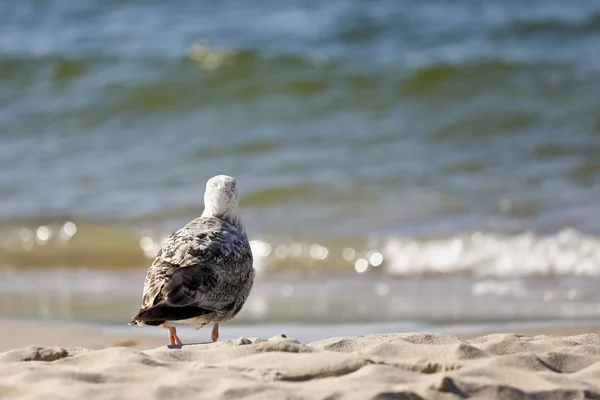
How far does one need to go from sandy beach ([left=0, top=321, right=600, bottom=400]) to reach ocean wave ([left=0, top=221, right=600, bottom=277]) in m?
3.80

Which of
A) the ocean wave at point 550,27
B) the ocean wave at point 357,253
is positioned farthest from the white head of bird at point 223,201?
the ocean wave at point 550,27

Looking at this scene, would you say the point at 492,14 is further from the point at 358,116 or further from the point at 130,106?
the point at 130,106

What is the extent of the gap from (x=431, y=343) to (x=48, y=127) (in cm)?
989

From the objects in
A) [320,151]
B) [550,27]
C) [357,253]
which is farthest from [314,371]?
[550,27]

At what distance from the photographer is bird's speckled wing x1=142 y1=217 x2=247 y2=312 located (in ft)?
15.9

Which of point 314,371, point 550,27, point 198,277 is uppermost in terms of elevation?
point 550,27

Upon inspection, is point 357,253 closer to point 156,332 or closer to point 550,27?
point 156,332

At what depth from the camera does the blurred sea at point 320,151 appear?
27.3 feet

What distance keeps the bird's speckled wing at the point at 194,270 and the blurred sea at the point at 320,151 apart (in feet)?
6.01

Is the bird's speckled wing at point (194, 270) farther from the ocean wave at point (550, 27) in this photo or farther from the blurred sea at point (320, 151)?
the ocean wave at point (550, 27)

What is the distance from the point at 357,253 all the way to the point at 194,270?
4336 millimetres

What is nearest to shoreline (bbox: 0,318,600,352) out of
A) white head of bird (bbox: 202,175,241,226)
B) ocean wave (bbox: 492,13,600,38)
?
white head of bird (bbox: 202,175,241,226)

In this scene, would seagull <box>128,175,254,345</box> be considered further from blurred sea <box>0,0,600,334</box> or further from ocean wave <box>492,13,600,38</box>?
ocean wave <box>492,13,600,38</box>

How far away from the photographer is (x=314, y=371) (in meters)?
4.10
